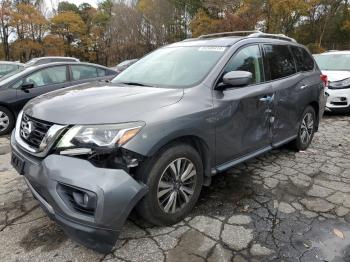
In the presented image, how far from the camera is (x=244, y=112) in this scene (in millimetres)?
3762

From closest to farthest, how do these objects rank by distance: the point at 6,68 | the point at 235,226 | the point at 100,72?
the point at 235,226
the point at 100,72
the point at 6,68

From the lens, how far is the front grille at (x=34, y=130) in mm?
2854

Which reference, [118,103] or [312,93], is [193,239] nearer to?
[118,103]

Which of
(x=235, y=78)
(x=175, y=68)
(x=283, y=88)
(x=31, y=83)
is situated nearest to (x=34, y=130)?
(x=175, y=68)

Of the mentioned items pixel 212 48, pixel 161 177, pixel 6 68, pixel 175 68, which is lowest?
pixel 161 177

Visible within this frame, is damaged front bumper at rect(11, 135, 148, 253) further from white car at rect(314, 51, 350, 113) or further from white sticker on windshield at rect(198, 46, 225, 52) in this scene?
white car at rect(314, 51, 350, 113)

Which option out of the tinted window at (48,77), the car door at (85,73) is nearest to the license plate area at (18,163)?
the tinted window at (48,77)

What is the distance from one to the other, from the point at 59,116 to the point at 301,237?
231 centimetres

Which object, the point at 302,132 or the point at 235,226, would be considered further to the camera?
the point at 302,132

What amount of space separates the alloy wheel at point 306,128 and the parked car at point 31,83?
3.53 meters

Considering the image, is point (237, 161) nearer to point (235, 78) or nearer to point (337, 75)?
point (235, 78)

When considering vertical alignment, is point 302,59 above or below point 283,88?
above

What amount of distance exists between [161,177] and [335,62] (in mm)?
7977

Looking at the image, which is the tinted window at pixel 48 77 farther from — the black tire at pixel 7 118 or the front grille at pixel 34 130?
the front grille at pixel 34 130
